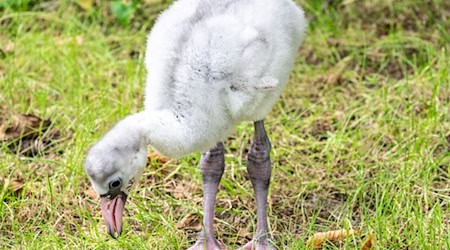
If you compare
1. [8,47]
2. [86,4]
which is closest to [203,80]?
[8,47]

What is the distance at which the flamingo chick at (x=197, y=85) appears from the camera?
3197mm

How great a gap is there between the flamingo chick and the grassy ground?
0.56m

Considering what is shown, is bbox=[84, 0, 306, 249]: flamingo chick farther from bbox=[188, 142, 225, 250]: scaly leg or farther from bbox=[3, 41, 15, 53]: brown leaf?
bbox=[3, 41, 15, 53]: brown leaf

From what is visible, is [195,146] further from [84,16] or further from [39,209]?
[84,16]

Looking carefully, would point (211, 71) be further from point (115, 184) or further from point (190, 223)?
point (190, 223)

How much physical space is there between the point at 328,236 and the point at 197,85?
912 millimetres

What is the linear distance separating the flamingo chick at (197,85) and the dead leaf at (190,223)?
2.08 feet

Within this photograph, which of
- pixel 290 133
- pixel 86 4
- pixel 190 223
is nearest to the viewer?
pixel 190 223

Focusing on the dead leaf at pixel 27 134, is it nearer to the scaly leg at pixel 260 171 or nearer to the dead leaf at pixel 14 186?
the dead leaf at pixel 14 186

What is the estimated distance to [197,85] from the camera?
3293 millimetres

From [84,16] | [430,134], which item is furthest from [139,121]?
[84,16]

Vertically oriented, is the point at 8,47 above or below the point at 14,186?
above

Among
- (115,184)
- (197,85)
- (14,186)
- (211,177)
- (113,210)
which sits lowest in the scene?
(14,186)

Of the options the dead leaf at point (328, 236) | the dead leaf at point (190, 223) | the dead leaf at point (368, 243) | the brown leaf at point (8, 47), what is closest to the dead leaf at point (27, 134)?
the brown leaf at point (8, 47)
